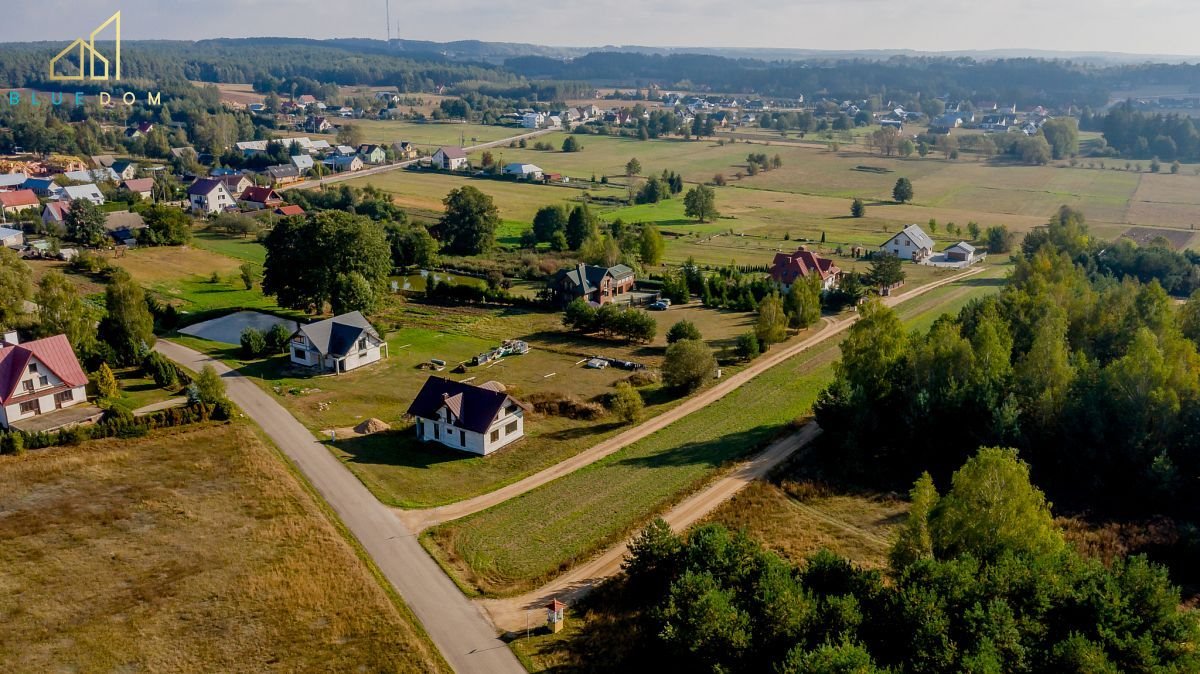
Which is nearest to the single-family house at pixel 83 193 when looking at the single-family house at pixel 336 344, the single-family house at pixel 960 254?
the single-family house at pixel 336 344

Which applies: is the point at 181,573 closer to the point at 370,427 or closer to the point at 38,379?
the point at 370,427

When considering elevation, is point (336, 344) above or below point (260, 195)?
below

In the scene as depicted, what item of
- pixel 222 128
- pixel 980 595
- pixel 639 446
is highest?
pixel 222 128

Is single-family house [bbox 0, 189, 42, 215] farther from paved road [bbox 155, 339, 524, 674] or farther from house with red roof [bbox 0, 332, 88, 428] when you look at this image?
paved road [bbox 155, 339, 524, 674]

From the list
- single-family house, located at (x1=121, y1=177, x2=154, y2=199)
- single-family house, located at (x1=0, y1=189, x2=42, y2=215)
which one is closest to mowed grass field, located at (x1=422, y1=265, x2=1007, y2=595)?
single-family house, located at (x1=0, y1=189, x2=42, y2=215)

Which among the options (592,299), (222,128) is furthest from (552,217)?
(222,128)

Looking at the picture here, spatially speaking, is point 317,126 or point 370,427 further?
point 317,126

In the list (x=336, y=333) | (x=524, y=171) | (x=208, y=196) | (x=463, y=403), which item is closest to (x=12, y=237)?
(x=208, y=196)

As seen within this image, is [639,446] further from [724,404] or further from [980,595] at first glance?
[980,595]
